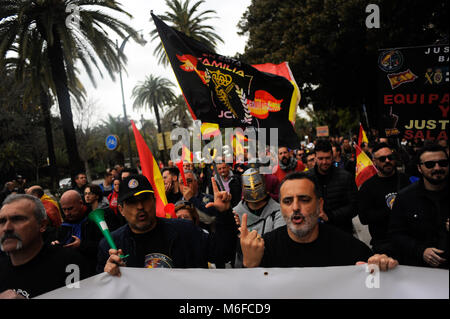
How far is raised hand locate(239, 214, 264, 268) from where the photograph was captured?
204 cm

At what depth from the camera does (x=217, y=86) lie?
4.80 m

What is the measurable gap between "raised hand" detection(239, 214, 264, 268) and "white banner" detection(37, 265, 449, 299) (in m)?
0.07

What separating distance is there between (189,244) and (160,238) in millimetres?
220

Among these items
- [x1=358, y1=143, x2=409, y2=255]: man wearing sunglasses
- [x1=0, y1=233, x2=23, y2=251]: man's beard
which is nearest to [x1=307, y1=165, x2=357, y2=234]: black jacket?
[x1=358, y1=143, x2=409, y2=255]: man wearing sunglasses

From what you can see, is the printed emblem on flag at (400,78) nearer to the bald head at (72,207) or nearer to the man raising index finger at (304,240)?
the man raising index finger at (304,240)

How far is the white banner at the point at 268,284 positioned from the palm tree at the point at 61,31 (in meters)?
10.1

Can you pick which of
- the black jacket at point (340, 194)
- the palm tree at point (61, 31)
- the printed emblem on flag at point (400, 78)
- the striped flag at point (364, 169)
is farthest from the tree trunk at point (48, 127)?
the printed emblem on flag at point (400, 78)

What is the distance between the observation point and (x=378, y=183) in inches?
153

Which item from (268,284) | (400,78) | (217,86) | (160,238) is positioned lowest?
(268,284)

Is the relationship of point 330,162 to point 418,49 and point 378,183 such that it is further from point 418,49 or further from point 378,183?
point 418,49

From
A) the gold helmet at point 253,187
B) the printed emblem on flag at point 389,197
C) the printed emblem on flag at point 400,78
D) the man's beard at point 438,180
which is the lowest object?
the printed emblem on flag at point 389,197

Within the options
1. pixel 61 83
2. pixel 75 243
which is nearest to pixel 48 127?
pixel 61 83

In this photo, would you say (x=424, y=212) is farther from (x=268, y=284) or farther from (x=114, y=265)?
(x=114, y=265)

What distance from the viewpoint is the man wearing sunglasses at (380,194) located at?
3.75m
